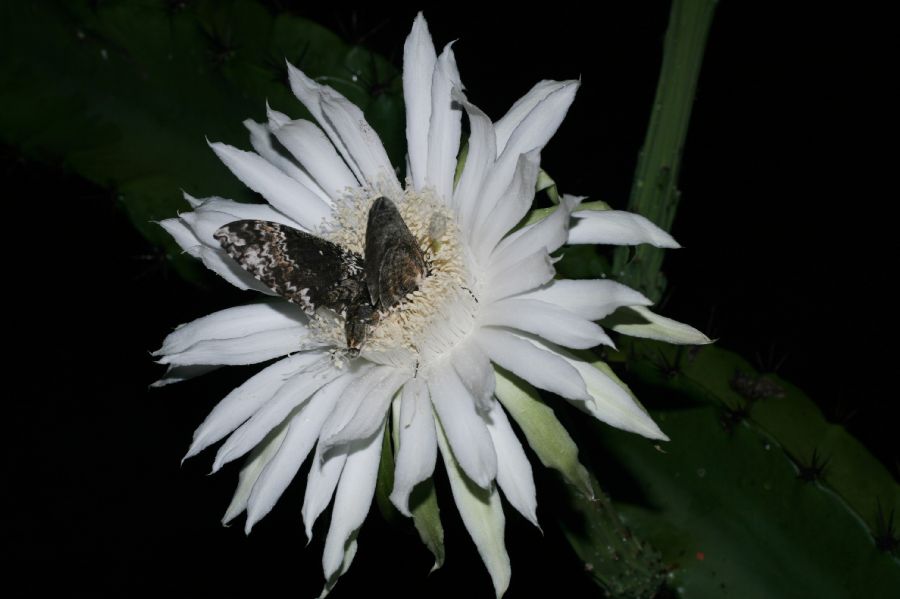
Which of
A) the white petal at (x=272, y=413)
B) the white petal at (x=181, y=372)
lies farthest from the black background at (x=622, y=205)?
the white petal at (x=272, y=413)

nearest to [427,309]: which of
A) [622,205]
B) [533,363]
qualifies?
[533,363]

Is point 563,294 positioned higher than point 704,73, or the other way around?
point 704,73

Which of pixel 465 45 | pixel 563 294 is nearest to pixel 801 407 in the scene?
pixel 563 294

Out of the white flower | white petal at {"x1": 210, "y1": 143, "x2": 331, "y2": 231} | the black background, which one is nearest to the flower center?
the white flower

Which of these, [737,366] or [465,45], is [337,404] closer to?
[737,366]

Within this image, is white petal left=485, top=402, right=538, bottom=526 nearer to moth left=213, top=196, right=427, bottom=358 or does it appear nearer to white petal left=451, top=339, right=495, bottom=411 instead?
white petal left=451, top=339, right=495, bottom=411

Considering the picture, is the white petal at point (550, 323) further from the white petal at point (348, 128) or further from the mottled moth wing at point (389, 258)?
the white petal at point (348, 128)
